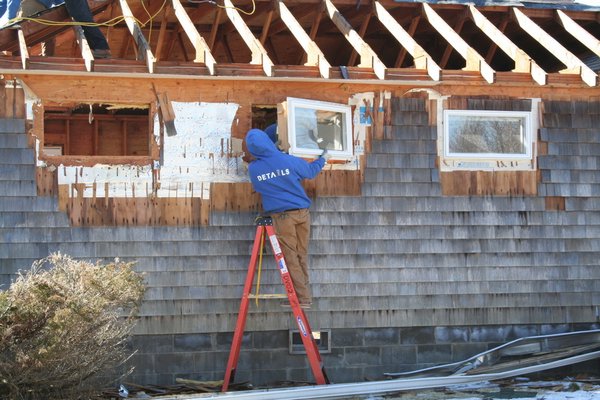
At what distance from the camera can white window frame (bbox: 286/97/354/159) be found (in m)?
9.16

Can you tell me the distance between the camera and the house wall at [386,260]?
909cm

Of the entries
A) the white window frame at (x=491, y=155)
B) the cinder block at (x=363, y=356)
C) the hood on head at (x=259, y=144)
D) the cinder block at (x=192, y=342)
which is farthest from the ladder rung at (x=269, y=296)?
the white window frame at (x=491, y=155)

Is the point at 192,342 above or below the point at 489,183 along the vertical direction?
below

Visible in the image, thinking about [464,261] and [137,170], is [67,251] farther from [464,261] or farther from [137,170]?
[464,261]

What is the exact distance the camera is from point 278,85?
9.48m

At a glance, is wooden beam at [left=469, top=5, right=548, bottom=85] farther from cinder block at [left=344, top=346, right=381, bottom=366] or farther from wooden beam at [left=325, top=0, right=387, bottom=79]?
cinder block at [left=344, top=346, right=381, bottom=366]

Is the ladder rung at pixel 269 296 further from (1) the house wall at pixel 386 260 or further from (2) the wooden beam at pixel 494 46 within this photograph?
(2) the wooden beam at pixel 494 46

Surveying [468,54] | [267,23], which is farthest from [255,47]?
[468,54]

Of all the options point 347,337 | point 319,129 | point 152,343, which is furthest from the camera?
point 347,337

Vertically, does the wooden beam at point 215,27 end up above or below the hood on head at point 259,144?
above

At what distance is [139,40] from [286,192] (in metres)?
2.13

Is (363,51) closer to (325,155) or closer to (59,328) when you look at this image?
(325,155)

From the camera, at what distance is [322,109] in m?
9.41

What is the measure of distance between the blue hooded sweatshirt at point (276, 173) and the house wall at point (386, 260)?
0.51 m
